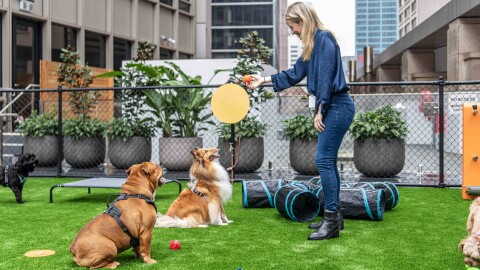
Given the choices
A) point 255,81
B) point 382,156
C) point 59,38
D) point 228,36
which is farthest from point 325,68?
point 228,36

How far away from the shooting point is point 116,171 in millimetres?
10453

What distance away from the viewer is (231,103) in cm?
622

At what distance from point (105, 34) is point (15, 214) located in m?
18.0

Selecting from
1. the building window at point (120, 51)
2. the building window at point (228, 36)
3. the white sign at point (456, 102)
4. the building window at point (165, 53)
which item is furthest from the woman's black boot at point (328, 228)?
the building window at point (228, 36)

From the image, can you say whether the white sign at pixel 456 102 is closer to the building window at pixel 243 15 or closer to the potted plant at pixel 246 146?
the potted plant at pixel 246 146

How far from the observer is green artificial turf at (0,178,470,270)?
3.98 m

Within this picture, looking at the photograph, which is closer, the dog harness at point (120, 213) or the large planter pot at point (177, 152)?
the dog harness at point (120, 213)

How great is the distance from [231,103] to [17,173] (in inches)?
121

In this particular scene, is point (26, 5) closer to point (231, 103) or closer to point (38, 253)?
point (231, 103)

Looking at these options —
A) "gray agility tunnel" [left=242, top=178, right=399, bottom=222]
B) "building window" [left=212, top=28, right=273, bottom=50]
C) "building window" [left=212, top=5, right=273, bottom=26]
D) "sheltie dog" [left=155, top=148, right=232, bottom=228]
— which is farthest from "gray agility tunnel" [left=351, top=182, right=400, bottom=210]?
"building window" [left=212, top=5, right=273, bottom=26]

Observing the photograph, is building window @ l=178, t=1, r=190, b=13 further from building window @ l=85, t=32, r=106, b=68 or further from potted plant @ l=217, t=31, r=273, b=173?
potted plant @ l=217, t=31, r=273, b=173

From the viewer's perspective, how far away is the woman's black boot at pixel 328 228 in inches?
186

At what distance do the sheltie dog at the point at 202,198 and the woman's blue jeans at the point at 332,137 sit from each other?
1.21m

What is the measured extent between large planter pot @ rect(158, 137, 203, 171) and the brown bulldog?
605 cm
